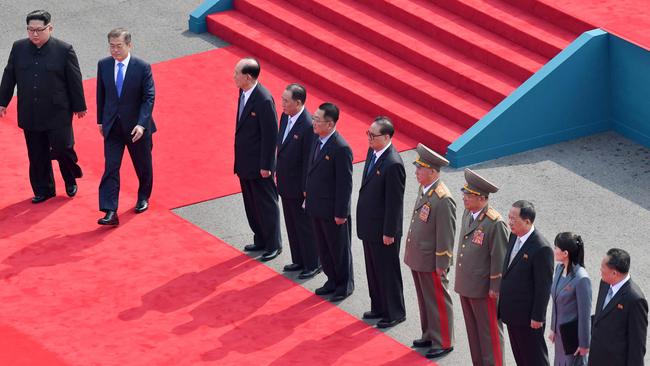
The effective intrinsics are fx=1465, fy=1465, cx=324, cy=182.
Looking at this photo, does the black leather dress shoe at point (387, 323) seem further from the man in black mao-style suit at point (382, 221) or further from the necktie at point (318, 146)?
the necktie at point (318, 146)

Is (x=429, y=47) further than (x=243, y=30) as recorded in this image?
No

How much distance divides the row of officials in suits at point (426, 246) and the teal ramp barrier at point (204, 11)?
5.11m

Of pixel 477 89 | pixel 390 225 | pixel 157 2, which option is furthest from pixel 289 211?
pixel 157 2

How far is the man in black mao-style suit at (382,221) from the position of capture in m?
11.1

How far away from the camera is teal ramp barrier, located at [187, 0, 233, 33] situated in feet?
57.0

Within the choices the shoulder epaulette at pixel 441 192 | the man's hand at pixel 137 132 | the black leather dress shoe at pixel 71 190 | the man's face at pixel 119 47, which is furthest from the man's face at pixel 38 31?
the shoulder epaulette at pixel 441 192

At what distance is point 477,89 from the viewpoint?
15.0m

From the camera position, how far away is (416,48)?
15.7 metres

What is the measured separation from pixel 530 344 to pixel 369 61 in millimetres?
6058

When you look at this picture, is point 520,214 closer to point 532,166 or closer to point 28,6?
point 532,166

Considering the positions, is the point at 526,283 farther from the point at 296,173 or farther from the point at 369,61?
the point at 369,61

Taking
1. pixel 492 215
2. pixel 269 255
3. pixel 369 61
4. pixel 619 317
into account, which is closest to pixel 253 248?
pixel 269 255

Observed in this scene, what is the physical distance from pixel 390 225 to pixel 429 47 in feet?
16.0

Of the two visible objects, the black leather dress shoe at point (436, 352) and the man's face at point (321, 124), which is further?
A: the man's face at point (321, 124)
